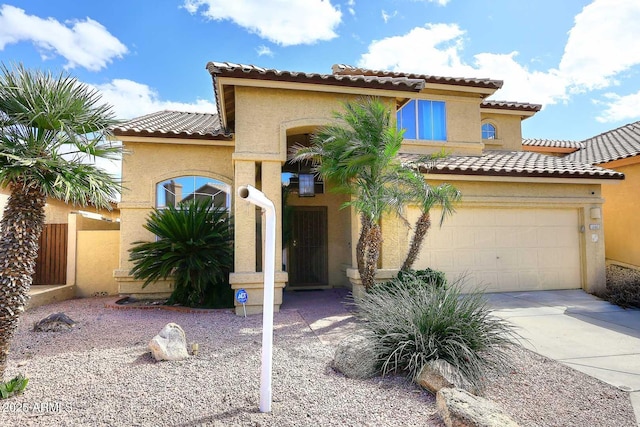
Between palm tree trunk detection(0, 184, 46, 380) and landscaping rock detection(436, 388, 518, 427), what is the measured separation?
5.13m

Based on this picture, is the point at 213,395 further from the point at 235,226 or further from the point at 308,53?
the point at 308,53

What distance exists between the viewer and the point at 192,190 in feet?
39.0

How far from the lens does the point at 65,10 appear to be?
34.9 ft

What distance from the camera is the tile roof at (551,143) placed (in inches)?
823

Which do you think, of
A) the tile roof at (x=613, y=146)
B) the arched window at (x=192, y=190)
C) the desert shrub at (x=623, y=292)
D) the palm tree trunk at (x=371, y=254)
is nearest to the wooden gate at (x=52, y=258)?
the arched window at (x=192, y=190)

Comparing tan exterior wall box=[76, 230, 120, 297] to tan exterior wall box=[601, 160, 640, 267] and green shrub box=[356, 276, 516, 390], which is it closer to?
green shrub box=[356, 276, 516, 390]

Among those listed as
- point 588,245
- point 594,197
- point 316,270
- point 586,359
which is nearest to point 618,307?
point 588,245

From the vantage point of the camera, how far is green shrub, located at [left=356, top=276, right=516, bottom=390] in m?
4.88

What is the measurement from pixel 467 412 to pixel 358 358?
72.4 inches

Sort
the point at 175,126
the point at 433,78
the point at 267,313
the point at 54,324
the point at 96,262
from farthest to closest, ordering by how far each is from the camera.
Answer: the point at 433,78
the point at 175,126
the point at 96,262
the point at 54,324
the point at 267,313

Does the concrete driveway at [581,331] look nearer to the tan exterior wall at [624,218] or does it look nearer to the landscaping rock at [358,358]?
the landscaping rock at [358,358]

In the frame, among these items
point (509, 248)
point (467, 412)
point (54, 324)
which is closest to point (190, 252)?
point (54, 324)

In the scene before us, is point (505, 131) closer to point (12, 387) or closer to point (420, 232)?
point (420, 232)

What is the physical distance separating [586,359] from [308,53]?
11094mm
